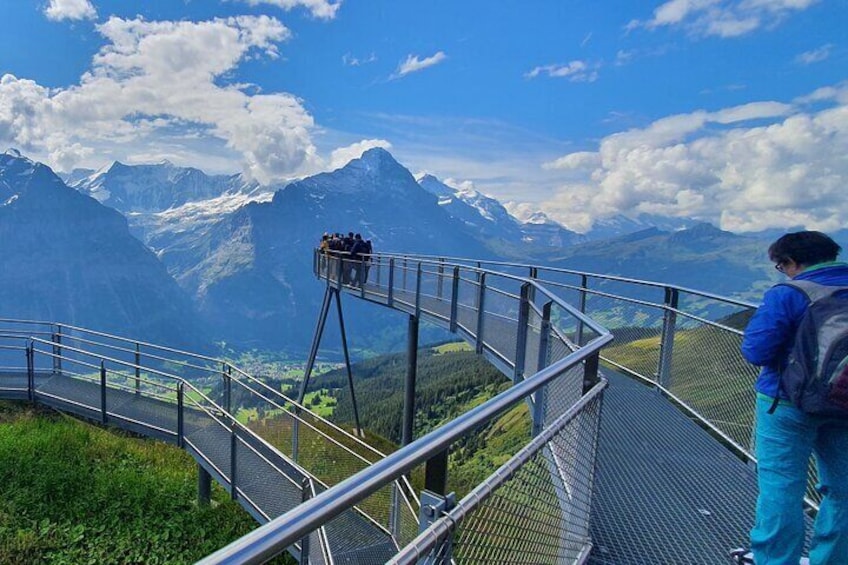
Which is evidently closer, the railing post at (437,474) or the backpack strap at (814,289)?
the railing post at (437,474)

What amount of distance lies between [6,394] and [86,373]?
1.95 metres

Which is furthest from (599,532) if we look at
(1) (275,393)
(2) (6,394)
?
(2) (6,394)

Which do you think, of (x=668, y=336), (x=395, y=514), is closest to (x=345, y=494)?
(x=395, y=514)

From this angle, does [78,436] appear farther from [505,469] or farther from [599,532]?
[505,469]

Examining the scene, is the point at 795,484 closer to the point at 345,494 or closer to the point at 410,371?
the point at 345,494

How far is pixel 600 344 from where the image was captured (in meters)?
2.95

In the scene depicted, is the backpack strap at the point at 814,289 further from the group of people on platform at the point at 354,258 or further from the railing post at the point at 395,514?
the group of people on platform at the point at 354,258

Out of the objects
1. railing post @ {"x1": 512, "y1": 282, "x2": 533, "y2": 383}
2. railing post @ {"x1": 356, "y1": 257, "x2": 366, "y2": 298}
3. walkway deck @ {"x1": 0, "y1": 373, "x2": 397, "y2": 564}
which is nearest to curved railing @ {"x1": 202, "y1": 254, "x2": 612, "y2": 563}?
railing post @ {"x1": 512, "y1": 282, "x2": 533, "y2": 383}

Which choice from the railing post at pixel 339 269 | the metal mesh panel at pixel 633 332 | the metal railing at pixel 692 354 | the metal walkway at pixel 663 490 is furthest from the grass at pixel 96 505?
the railing post at pixel 339 269

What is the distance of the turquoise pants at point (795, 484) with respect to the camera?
251 centimetres

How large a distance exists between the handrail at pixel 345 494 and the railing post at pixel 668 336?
17.3 ft

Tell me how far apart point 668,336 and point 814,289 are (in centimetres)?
437

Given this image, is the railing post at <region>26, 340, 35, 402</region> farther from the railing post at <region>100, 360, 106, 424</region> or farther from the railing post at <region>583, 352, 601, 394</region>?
the railing post at <region>583, 352, 601, 394</region>

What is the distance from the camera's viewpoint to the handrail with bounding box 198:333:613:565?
1041 millimetres
